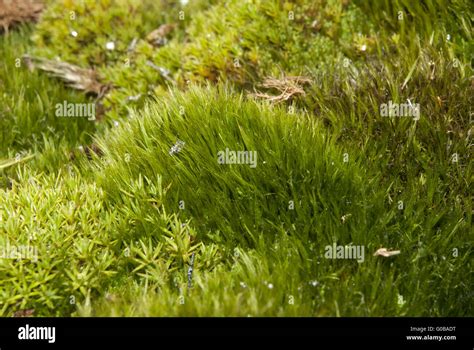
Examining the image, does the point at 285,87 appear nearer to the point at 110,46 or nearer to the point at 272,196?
the point at 272,196

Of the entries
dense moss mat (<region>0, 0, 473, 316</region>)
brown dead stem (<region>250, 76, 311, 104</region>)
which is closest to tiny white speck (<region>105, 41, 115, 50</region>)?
dense moss mat (<region>0, 0, 473, 316</region>)

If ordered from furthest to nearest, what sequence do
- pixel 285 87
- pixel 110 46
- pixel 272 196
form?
pixel 110 46 < pixel 285 87 < pixel 272 196

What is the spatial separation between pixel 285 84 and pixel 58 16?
9.86ft

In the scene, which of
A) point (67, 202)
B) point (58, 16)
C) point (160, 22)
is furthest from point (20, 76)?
point (67, 202)

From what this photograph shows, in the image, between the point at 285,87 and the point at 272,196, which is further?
the point at 285,87

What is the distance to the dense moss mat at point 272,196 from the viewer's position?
3.53 metres

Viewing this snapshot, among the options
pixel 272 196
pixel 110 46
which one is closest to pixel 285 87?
pixel 272 196

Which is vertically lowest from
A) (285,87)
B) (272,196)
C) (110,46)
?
(272,196)

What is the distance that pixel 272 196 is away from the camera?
4.00 meters

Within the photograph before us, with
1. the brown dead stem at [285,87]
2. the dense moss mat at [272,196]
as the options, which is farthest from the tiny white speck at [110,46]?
the brown dead stem at [285,87]

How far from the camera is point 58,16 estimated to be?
652 centimetres

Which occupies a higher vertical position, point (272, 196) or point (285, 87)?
point (285, 87)

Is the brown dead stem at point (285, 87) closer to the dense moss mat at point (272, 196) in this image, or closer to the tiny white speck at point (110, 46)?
the dense moss mat at point (272, 196)

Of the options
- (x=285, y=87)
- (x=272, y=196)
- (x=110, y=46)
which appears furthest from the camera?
(x=110, y=46)
